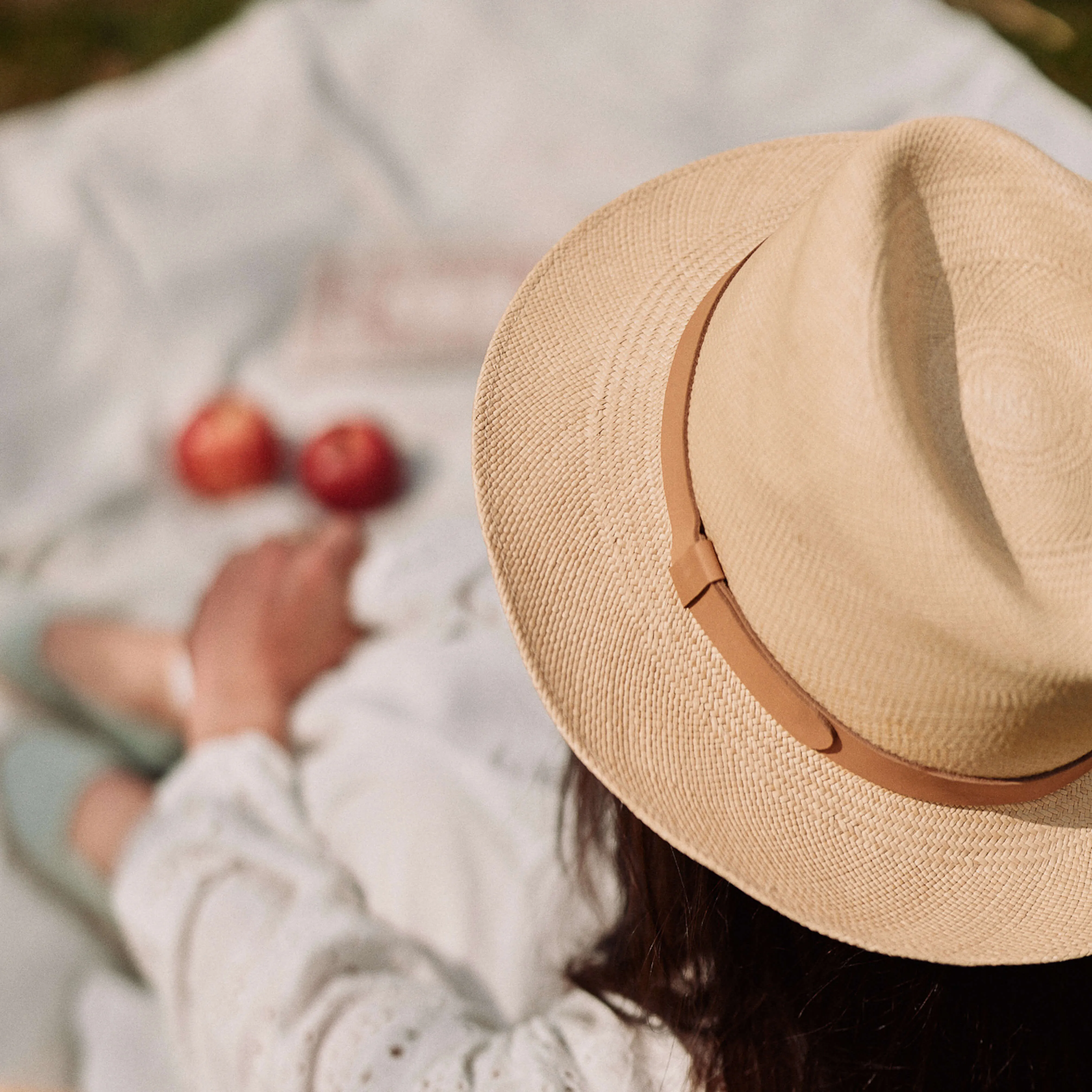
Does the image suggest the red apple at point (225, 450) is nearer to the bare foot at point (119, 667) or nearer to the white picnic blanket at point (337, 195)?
the white picnic blanket at point (337, 195)

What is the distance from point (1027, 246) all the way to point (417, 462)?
1479 mm

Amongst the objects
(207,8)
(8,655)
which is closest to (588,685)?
(8,655)

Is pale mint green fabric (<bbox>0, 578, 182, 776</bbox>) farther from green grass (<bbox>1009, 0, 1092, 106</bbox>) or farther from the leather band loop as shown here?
green grass (<bbox>1009, 0, 1092, 106</bbox>)

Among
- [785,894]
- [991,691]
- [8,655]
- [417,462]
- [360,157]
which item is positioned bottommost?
[8,655]

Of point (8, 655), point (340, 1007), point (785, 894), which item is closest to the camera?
point (785, 894)

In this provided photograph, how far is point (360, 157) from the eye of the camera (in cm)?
240

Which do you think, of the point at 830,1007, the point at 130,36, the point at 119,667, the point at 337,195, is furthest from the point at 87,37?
the point at 830,1007

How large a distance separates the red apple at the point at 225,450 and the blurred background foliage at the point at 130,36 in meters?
1.50

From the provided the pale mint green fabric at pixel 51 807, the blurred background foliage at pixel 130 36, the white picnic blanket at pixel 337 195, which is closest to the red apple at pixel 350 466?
the white picnic blanket at pixel 337 195

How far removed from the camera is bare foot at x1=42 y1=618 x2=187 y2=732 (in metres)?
1.79

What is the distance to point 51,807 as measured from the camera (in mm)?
1644

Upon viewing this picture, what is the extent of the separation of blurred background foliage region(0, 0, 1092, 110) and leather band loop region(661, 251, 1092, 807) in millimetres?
2601

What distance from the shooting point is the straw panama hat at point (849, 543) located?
0.70m

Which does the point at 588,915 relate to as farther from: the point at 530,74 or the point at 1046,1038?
the point at 530,74
